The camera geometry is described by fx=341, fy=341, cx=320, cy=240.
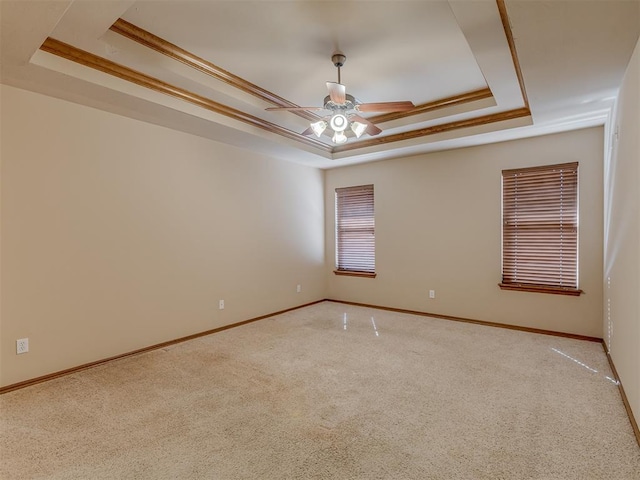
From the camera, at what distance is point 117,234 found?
3.57 metres

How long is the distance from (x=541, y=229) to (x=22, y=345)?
5679 mm

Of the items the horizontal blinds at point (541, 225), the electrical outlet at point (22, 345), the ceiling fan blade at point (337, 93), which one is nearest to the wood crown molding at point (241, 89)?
the horizontal blinds at point (541, 225)

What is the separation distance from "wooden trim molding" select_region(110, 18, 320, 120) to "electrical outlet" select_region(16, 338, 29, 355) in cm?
265

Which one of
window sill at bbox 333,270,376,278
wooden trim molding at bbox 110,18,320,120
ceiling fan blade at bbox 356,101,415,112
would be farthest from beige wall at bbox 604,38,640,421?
window sill at bbox 333,270,376,278

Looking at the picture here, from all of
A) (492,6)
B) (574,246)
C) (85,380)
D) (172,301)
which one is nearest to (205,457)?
(85,380)

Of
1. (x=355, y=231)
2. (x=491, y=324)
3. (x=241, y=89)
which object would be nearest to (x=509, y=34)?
(x=241, y=89)

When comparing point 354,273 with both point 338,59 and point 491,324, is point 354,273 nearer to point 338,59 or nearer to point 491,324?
point 491,324

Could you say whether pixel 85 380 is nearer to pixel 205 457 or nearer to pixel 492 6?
pixel 205 457

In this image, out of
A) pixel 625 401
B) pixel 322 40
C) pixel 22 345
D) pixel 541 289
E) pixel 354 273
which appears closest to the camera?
pixel 625 401

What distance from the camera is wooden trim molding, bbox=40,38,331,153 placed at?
8.43 ft

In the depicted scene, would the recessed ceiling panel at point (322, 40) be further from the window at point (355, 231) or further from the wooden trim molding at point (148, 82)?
the window at point (355, 231)

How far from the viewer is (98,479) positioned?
180 centimetres

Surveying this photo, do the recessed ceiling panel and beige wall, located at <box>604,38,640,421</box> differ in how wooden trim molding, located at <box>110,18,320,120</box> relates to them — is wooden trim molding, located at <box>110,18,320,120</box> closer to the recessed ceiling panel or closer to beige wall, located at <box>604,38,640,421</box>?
the recessed ceiling panel

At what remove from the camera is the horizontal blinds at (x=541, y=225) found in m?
4.19
